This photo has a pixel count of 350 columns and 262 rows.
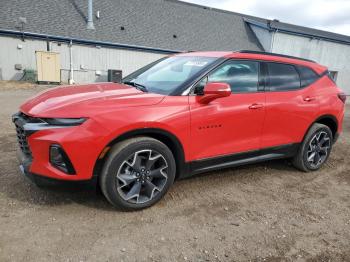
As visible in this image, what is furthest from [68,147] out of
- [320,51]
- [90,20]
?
[320,51]

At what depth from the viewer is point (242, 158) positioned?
12.9 feet

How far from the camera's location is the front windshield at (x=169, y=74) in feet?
11.6

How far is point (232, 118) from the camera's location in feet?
11.9

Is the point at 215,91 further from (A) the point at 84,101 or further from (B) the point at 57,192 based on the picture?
(B) the point at 57,192

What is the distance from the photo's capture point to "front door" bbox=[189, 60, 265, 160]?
3418 mm

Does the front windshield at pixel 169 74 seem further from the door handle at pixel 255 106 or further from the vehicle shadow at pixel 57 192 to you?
the vehicle shadow at pixel 57 192

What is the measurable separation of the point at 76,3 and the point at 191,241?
2156cm

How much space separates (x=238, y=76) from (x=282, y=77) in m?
0.81

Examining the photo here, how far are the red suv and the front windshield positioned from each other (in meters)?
0.02

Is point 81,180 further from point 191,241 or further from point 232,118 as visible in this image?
point 232,118

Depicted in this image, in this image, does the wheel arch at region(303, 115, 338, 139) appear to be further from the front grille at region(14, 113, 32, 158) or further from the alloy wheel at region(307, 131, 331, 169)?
the front grille at region(14, 113, 32, 158)

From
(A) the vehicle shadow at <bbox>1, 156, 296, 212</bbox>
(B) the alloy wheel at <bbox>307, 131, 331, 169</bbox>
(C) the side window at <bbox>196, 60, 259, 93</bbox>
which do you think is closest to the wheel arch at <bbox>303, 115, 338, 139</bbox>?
(B) the alloy wheel at <bbox>307, 131, 331, 169</bbox>

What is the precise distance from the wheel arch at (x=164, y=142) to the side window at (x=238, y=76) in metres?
0.74

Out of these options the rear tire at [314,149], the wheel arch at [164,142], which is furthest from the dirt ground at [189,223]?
the rear tire at [314,149]
